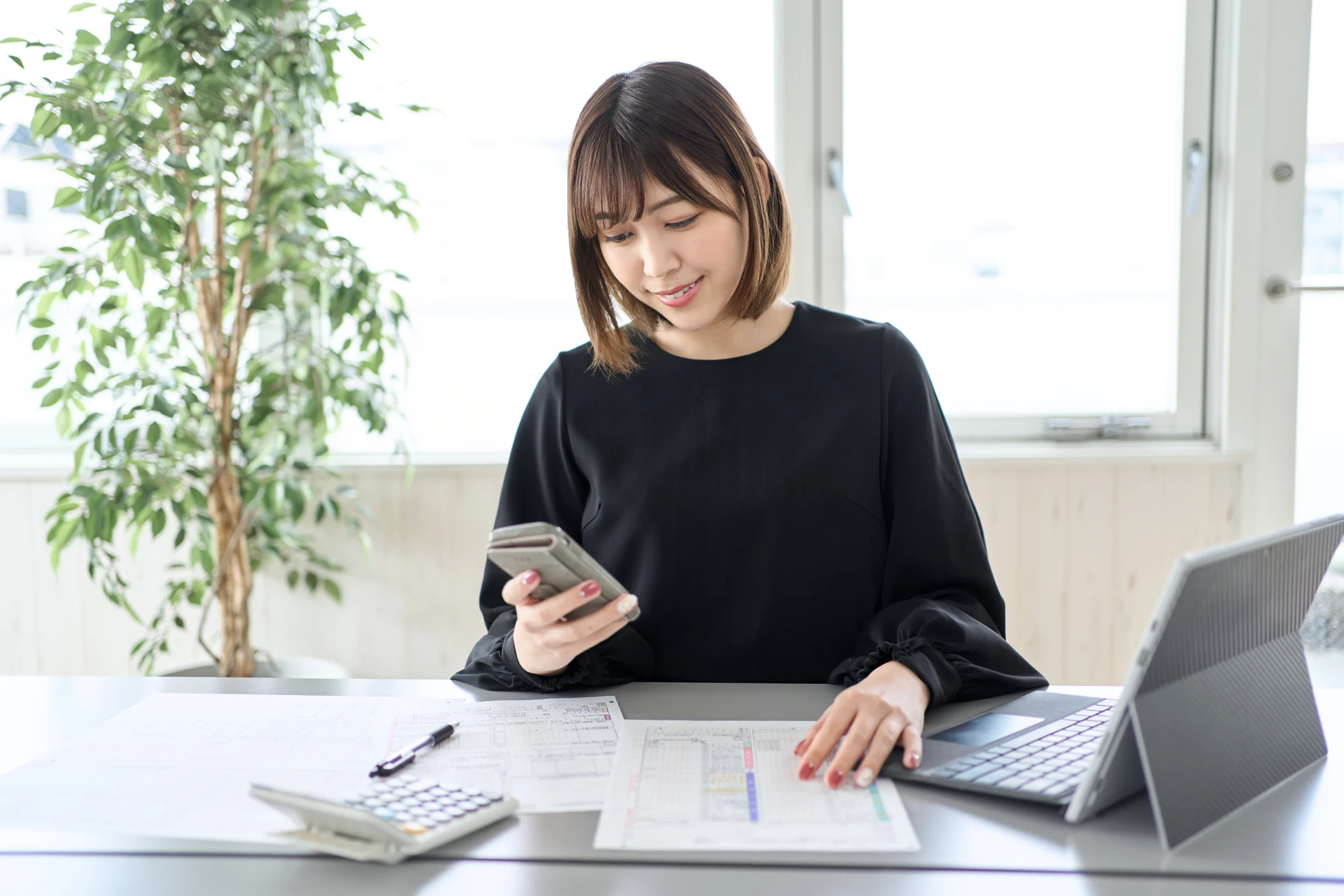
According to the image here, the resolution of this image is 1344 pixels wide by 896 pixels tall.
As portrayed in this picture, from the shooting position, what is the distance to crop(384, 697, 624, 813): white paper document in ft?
2.79

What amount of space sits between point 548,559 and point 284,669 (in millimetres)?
1535

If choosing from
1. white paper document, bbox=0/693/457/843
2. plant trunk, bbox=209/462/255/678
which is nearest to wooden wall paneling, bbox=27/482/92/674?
plant trunk, bbox=209/462/255/678

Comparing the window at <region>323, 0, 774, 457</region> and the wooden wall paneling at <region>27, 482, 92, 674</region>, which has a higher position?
the window at <region>323, 0, 774, 457</region>

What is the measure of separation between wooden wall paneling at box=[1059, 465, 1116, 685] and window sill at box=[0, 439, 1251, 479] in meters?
0.05

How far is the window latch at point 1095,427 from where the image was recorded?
238cm

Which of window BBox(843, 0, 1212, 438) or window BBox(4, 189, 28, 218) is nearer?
window BBox(843, 0, 1212, 438)

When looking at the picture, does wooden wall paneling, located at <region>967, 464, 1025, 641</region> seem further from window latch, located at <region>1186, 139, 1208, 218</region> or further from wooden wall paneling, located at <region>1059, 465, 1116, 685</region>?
window latch, located at <region>1186, 139, 1208, 218</region>

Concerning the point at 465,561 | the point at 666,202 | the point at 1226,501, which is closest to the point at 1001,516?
the point at 1226,501

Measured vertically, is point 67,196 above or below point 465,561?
above

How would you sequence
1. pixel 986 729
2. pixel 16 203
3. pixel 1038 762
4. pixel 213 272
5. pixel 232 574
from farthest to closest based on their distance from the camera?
pixel 16 203 < pixel 232 574 < pixel 213 272 < pixel 986 729 < pixel 1038 762

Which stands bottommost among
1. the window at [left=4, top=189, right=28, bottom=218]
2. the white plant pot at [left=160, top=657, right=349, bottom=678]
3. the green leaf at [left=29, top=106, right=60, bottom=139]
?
the white plant pot at [left=160, top=657, right=349, bottom=678]

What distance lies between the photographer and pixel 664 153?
1.18 metres

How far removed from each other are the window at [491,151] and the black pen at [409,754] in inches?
60.8

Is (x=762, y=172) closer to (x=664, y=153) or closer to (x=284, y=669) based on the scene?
(x=664, y=153)
